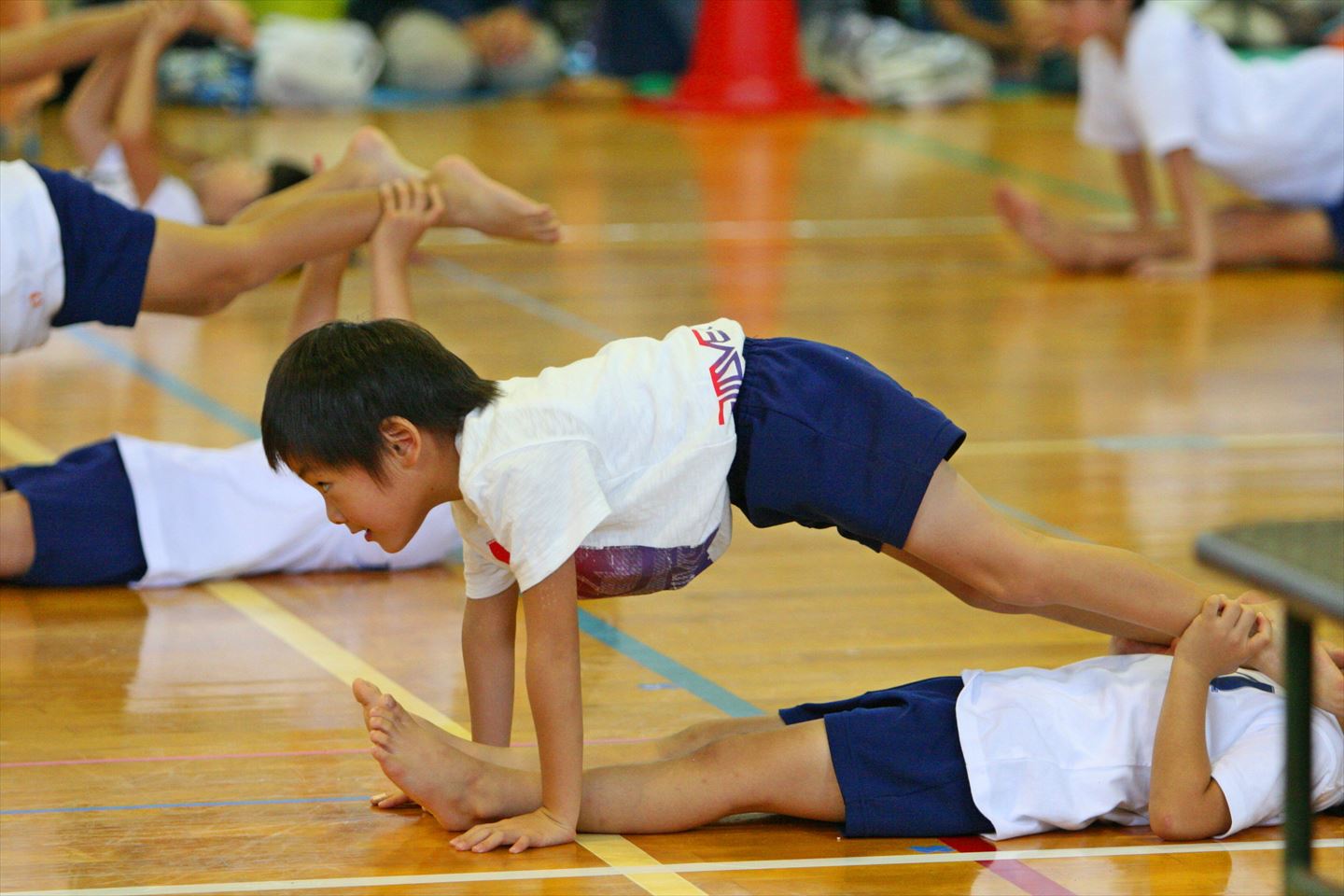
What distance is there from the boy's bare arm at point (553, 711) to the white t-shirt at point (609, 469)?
0.08 ft

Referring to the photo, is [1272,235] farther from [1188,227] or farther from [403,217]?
[403,217]

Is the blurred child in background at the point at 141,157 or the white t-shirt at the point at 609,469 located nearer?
the white t-shirt at the point at 609,469

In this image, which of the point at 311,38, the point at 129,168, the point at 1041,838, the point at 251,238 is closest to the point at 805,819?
the point at 1041,838

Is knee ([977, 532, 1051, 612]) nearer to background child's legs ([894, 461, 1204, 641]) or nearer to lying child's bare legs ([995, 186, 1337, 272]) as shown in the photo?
background child's legs ([894, 461, 1204, 641])

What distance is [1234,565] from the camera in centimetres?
101

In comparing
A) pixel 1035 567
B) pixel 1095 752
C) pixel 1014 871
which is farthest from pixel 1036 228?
pixel 1014 871

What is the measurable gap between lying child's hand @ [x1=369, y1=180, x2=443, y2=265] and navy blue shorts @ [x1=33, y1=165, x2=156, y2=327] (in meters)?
0.30

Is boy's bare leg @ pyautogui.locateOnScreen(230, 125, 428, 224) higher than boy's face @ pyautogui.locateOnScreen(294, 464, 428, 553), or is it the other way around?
boy's bare leg @ pyautogui.locateOnScreen(230, 125, 428, 224)

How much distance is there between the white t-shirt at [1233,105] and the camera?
423 cm

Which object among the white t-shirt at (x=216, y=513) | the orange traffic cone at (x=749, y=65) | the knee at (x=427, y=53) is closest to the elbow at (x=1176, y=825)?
the white t-shirt at (x=216, y=513)

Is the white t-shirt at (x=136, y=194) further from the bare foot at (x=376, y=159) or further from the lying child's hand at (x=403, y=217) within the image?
the lying child's hand at (x=403, y=217)

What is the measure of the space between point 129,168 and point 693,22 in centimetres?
407

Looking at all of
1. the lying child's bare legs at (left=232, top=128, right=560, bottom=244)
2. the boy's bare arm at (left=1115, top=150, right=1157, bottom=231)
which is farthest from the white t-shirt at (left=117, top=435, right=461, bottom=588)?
the boy's bare arm at (left=1115, top=150, right=1157, bottom=231)

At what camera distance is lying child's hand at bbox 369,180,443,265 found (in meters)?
2.48
